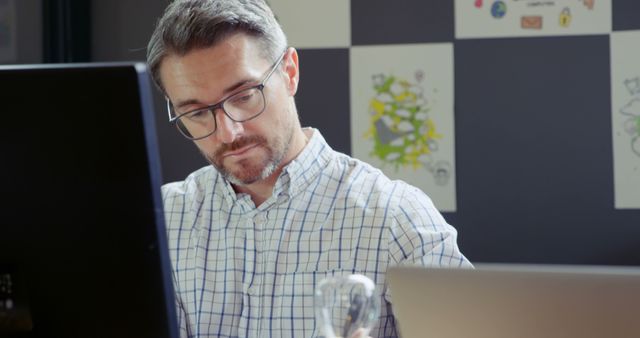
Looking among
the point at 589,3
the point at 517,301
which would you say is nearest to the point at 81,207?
the point at 517,301

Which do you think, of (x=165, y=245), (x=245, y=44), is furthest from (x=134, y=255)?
(x=245, y=44)

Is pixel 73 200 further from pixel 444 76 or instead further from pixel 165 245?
pixel 444 76

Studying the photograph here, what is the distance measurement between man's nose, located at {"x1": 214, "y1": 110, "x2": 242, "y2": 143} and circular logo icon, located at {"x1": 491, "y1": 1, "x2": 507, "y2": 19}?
1.16m

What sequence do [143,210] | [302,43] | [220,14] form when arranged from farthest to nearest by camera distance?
1. [302,43]
2. [220,14]
3. [143,210]

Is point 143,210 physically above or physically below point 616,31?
below

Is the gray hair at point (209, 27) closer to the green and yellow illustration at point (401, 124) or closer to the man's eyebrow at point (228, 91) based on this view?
the man's eyebrow at point (228, 91)

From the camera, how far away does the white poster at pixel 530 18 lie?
2.42m

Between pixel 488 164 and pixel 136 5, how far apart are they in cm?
114

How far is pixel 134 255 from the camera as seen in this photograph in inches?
32.1

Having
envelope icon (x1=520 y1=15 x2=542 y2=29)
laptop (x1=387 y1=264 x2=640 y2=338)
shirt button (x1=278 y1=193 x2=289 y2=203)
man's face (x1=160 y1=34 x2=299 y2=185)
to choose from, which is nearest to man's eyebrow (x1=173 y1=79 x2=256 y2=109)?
man's face (x1=160 y1=34 x2=299 y2=185)

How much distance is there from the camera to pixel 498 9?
2.48m

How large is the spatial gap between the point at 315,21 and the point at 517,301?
1.84m

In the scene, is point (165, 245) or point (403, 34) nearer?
→ point (165, 245)

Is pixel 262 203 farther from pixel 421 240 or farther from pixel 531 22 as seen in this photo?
pixel 531 22
